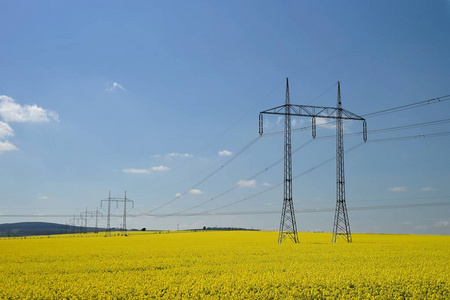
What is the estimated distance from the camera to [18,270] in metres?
31.0

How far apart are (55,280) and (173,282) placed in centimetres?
786

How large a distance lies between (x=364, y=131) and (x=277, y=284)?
3699 centimetres

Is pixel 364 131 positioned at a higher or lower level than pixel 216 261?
higher

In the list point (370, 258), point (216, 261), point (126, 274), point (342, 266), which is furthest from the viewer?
point (370, 258)

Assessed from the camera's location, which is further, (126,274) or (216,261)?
(216,261)

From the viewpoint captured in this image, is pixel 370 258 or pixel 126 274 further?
pixel 370 258

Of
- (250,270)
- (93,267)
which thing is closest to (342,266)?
(250,270)

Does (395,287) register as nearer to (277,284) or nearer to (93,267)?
(277,284)

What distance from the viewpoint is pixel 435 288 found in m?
22.5

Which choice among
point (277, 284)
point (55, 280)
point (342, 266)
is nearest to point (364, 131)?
point (342, 266)

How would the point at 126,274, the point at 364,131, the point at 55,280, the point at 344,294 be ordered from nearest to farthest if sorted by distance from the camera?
the point at 344,294 → the point at 55,280 → the point at 126,274 → the point at 364,131

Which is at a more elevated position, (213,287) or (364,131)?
(364,131)

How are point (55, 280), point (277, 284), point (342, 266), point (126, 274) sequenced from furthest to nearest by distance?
point (342, 266) < point (126, 274) < point (55, 280) < point (277, 284)

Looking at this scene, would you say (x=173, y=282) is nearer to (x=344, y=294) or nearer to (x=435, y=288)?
(x=344, y=294)
